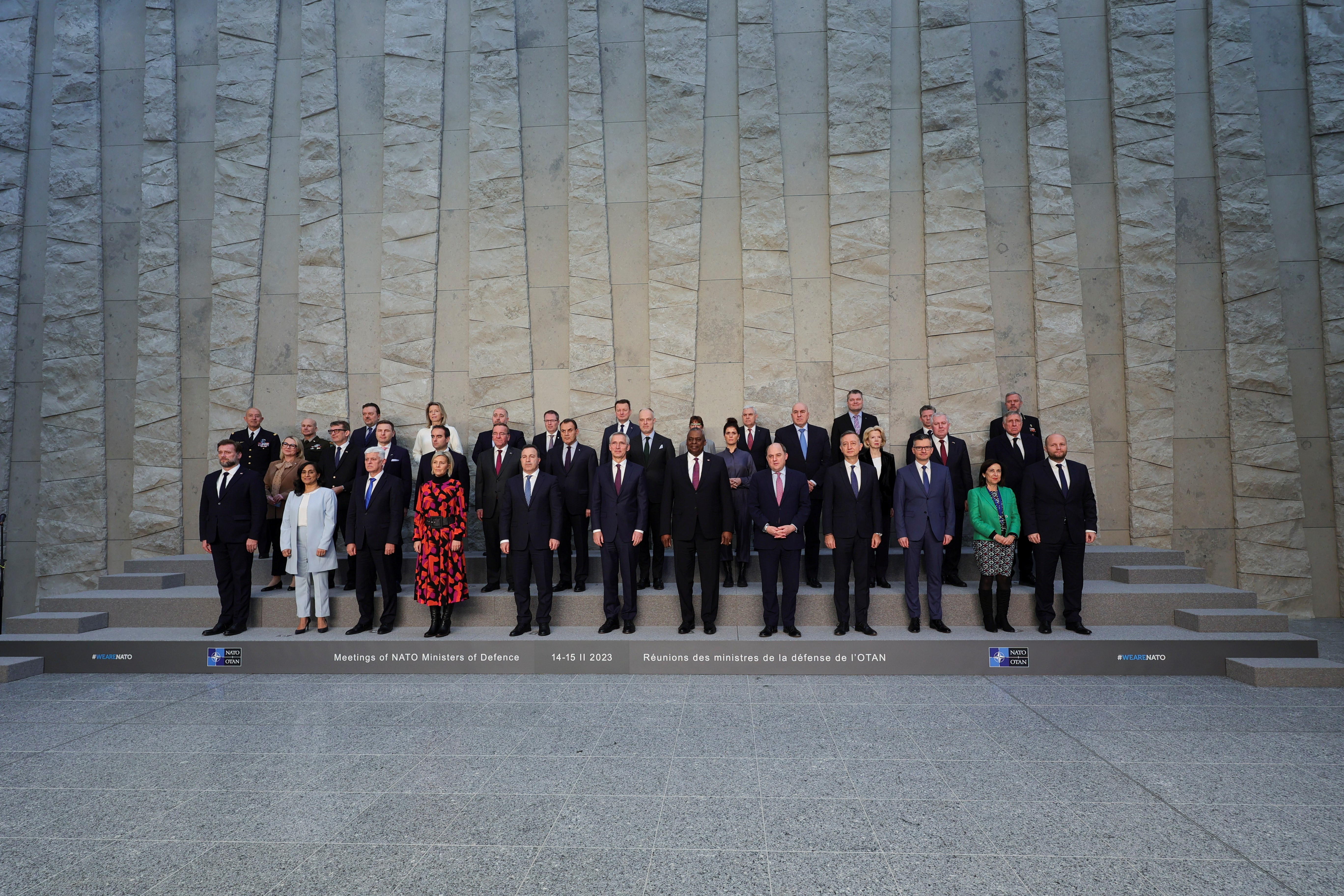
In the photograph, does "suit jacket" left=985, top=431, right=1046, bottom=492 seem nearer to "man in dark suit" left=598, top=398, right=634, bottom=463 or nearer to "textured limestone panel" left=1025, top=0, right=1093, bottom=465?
"textured limestone panel" left=1025, top=0, right=1093, bottom=465

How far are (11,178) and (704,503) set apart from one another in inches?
391

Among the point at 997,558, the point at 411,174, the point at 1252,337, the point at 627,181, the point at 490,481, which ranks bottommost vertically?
the point at 997,558

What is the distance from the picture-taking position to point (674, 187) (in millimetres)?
8148

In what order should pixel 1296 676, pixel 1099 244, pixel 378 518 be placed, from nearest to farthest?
pixel 1296 676 → pixel 378 518 → pixel 1099 244

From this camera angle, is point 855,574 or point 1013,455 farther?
point 1013,455

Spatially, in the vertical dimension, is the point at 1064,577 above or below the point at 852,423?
below

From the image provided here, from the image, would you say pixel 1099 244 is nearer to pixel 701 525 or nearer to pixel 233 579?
pixel 701 525

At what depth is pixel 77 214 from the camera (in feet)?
27.6

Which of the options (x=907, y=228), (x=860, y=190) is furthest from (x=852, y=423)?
(x=860, y=190)

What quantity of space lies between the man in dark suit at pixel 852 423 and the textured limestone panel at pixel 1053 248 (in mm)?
2403

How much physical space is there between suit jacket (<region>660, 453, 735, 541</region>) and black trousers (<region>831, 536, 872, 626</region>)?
3.08 feet

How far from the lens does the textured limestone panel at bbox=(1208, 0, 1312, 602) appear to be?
750 centimetres

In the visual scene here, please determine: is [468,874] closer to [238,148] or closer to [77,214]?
[238,148]

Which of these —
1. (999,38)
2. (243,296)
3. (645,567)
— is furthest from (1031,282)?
(243,296)
